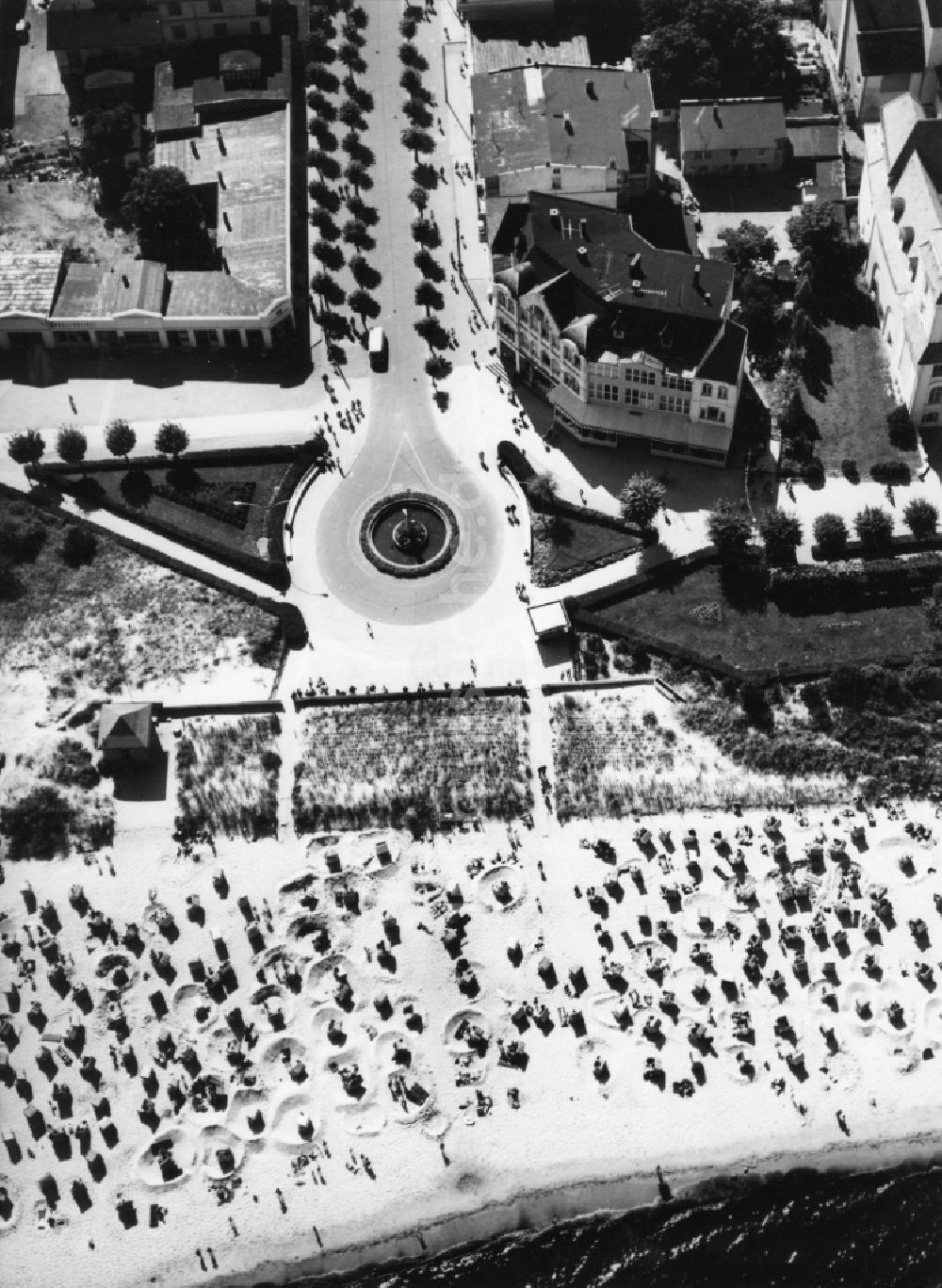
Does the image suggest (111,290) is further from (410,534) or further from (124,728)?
(124,728)

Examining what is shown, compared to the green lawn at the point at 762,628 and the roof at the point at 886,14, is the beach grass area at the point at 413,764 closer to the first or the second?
the green lawn at the point at 762,628

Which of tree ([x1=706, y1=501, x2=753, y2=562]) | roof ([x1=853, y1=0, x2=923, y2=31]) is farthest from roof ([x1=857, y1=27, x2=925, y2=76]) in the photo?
tree ([x1=706, y1=501, x2=753, y2=562])

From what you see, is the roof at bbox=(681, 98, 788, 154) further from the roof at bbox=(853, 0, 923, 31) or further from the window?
the window

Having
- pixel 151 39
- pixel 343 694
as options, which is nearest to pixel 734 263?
pixel 343 694

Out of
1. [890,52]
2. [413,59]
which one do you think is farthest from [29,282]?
[890,52]

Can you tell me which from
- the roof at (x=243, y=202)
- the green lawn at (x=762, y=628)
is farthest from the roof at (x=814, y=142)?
the green lawn at (x=762, y=628)

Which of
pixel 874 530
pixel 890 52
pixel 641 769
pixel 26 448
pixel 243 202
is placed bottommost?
pixel 641 769
